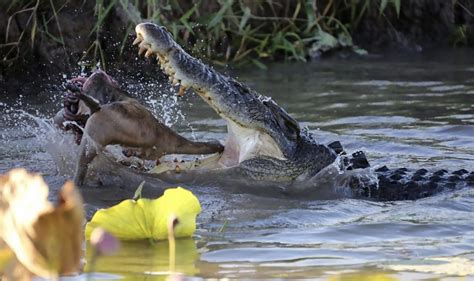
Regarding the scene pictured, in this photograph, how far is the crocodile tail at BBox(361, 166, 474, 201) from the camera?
206 inches

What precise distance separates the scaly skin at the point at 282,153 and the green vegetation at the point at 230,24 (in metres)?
3.96

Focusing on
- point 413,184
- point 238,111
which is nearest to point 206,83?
point 238,111

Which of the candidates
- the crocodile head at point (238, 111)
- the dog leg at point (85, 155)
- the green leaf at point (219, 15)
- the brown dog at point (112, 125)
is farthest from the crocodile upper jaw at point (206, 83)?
the green leaf at point (219, 15)

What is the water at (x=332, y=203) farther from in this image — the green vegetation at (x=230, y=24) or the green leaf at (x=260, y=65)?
the green vegetation at (x=230, y=24)

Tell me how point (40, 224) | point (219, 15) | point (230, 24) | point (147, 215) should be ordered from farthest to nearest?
point (230, 24) → point (219, 15) → point (147, 215) → point (40, 224)

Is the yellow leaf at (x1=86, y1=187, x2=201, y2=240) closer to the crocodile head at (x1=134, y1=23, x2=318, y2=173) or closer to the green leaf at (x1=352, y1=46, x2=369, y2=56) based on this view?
the crocodile head at (x1=134, y1=23, x2=318, y2=173)

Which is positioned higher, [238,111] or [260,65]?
[260,65]

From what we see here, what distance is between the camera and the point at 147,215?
12.3ft

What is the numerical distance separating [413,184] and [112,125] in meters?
1.54

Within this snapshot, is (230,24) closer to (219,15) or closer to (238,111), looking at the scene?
(219,15)

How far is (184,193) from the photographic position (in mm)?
3658

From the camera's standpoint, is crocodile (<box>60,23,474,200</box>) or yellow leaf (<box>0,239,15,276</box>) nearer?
yellow leaf (<box>0,239,15,276</box>)

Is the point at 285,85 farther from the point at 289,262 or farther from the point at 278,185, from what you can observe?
the point at 289,262

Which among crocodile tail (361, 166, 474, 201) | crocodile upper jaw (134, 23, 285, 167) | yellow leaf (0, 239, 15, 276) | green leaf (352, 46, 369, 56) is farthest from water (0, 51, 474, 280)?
green leaf (352, 46, 369, 56)
